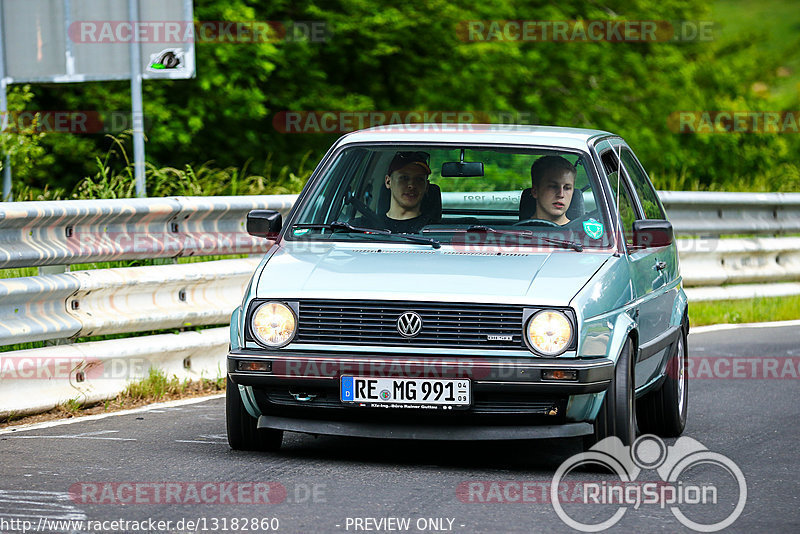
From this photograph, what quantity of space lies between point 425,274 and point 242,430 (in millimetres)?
1236

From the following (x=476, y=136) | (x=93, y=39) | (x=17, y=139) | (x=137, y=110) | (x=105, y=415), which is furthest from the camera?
(x=93, y=39)

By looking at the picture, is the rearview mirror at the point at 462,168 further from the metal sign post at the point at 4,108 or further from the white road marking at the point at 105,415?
the metal sign post at the point at 4,108

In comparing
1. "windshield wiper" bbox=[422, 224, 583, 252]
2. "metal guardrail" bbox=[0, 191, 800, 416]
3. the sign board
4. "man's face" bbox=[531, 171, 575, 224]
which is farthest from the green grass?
"windshield wiper" bbox=[422, 224, 583, 252]

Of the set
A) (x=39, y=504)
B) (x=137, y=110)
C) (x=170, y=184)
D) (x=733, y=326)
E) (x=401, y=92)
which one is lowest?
(x=733, y=326)

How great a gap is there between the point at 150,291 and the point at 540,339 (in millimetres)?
3561

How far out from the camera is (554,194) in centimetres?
776

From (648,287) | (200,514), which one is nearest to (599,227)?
(648,287)

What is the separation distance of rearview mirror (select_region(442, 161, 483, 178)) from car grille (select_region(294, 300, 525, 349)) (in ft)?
4.45

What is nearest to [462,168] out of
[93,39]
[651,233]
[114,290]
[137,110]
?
[651,233]

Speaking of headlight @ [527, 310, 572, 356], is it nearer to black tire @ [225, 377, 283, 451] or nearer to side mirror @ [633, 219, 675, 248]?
side mirror @ [633, 219, 675, 248]

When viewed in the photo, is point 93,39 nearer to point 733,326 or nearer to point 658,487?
point 733,326

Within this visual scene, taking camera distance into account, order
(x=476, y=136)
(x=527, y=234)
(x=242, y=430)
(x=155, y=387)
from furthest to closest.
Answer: (x=155, y=387)
(x=476, y=136)
(x=527, y=234)
(x=242, y=430)

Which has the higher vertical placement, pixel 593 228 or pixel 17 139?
pixel 17 139

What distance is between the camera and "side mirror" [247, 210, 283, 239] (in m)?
7.79
